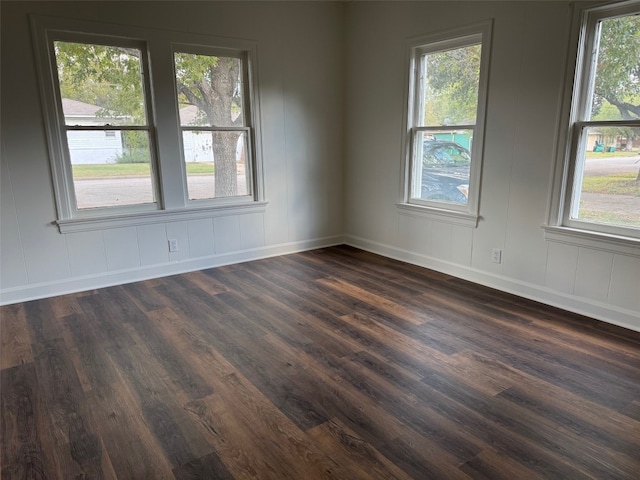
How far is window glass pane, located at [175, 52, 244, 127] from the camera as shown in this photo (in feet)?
13.6

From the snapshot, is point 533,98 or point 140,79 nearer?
point 533,98

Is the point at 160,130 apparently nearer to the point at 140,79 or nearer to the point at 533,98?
the point at 140,79

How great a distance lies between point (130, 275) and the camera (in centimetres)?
411

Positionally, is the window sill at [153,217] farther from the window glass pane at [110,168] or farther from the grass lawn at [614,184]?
the grass lawn at [614,184]

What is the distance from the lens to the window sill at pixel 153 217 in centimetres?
379

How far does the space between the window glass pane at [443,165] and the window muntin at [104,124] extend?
8.62 feet

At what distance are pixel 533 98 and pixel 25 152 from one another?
403 centimetres

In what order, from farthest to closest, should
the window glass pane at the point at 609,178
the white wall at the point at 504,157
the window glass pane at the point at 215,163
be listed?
the window glass pane at the point at 215,163 < the white wall at the point at 504,157 < the window glass pane at the point at 609,178

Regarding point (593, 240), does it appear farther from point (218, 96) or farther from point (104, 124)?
point (104, 124)

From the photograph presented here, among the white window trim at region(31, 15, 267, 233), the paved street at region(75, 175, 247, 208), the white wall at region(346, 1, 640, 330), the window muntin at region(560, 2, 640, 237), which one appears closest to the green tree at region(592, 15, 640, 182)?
the window muntin at region(560, 2, 640, 237)

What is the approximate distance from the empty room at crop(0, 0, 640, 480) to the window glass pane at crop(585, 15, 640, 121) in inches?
0.5

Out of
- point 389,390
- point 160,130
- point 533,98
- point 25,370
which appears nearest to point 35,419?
point 25,370

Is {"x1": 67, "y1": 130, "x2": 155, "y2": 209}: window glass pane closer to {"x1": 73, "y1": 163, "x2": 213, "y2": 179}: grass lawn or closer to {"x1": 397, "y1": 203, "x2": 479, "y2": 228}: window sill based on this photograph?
{"x1": 73, "y1": 163, "x2": 213, "y2": 179}: grass lawn

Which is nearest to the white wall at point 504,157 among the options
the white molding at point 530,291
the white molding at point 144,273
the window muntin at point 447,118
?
the white molding at point 530,291
